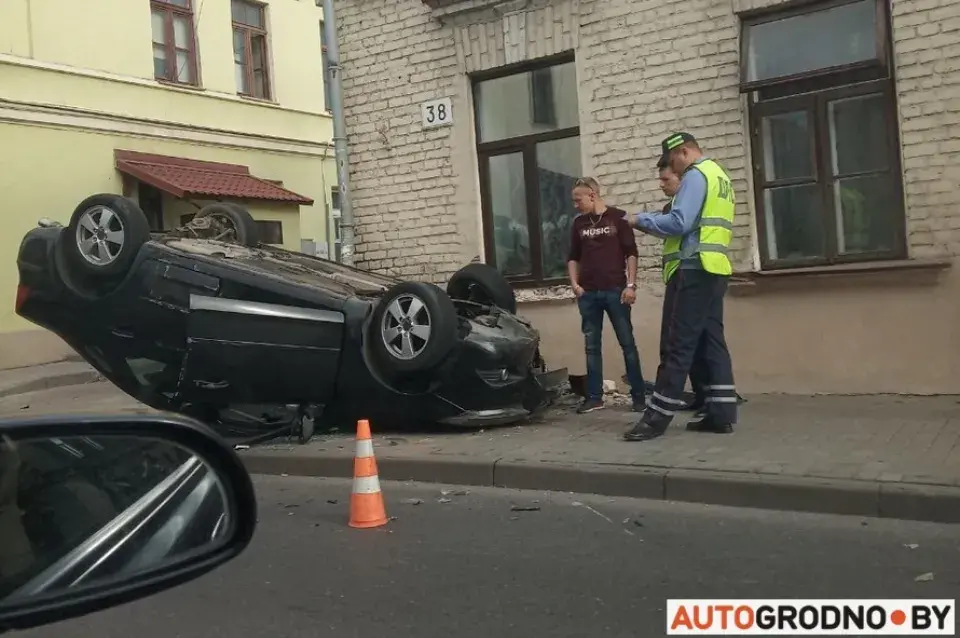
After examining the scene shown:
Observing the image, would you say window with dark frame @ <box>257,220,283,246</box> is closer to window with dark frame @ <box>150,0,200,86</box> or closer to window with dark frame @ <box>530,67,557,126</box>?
window with dark frame @ <box>150,0,200,86</box>

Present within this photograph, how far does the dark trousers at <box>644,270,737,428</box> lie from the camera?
6273 millimetres

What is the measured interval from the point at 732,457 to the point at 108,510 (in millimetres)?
4542

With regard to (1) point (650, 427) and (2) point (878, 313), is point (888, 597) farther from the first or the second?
(2) point (878, 313)

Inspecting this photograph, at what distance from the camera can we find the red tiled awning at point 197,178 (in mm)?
15688

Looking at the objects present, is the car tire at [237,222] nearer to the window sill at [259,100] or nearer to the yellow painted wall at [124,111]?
the yellow painted wall at [124,111]

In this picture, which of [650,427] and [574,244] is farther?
[574,244]

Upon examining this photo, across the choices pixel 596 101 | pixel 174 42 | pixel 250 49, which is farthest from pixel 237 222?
pixel 250 49

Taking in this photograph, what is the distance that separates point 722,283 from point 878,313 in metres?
2.10

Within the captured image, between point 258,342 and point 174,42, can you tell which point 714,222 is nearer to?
point 258,342

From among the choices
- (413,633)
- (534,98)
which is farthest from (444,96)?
(413,633)

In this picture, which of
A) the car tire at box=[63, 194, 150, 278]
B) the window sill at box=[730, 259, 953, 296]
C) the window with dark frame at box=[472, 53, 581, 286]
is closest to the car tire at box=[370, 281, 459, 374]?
the car tire at box=[63, 194, 150, 278]

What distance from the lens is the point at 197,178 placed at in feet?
53.6

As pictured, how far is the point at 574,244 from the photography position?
780 cm

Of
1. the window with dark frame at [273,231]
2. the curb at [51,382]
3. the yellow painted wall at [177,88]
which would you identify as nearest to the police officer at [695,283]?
the curb at [51,382]
